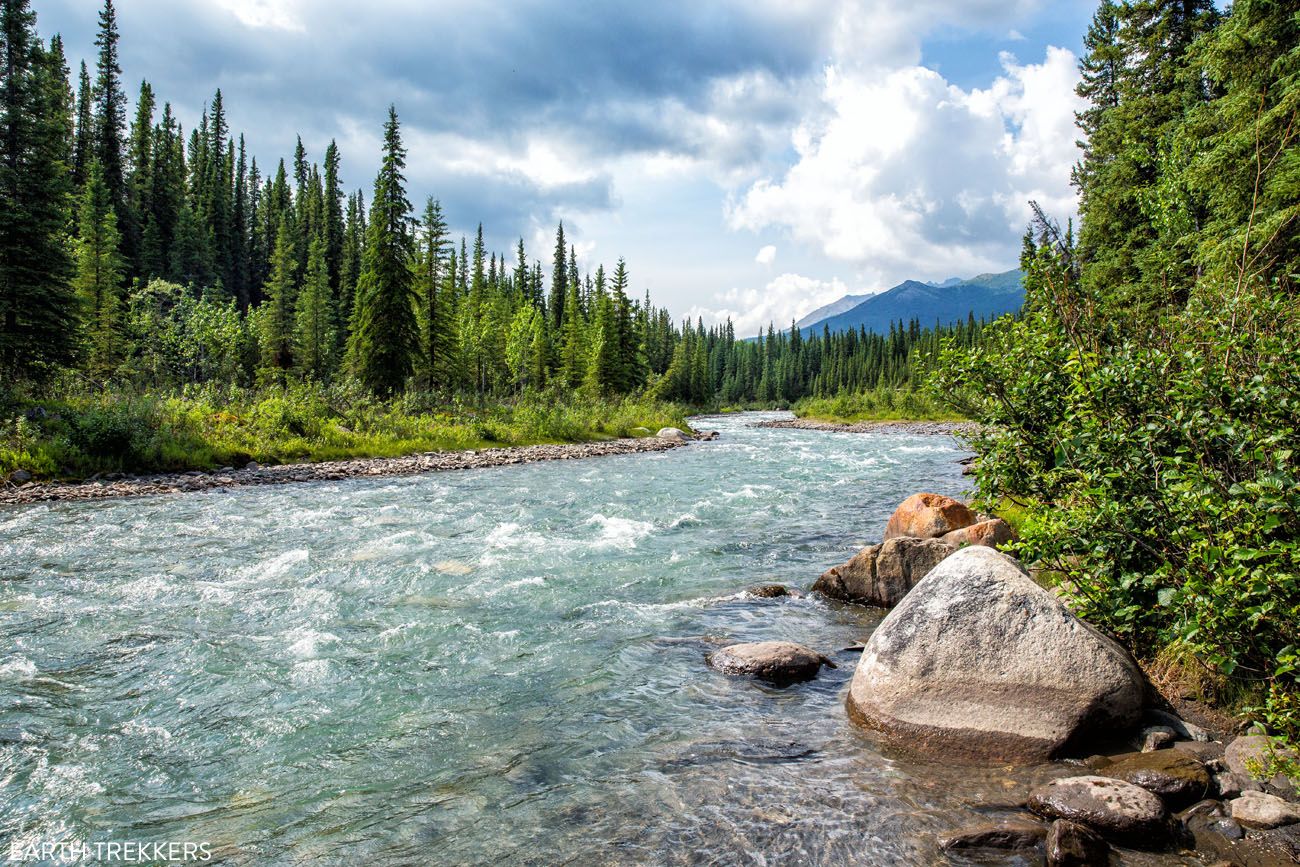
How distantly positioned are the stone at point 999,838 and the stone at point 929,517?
7192 mm

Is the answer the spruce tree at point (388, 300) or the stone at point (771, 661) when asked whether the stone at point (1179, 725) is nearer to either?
the stone at point (771, 661)

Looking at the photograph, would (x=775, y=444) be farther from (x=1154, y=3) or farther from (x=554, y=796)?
(x=554, y=796)

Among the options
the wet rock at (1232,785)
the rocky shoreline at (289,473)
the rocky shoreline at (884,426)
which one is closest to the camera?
the wet rock at (1232,785)

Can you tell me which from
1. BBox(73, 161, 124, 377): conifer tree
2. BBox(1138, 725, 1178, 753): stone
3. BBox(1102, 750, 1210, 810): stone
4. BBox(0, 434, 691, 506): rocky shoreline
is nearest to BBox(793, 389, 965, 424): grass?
BBox(0, 434, 691, 506): rocky shoreline

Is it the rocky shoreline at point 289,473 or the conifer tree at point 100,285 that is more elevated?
the conifer tree at point 100,285

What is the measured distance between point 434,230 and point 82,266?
20813 millimetres

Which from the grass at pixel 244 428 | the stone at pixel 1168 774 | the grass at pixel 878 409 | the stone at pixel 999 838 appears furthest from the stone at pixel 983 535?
the grass at pixel 878 409

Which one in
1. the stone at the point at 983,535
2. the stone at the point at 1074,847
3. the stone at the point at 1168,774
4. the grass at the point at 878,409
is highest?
the grass at the point at 878,409

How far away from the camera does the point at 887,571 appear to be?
9.62m

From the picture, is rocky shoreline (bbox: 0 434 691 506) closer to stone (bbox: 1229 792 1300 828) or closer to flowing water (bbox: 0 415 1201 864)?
flowing water (bbox: 0 415 1201 864)

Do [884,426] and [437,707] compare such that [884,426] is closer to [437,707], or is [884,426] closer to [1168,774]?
[1168,774]

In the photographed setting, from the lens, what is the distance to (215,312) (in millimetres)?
47281

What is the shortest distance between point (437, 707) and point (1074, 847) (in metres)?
5.18

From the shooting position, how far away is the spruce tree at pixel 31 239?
23.5 metres
